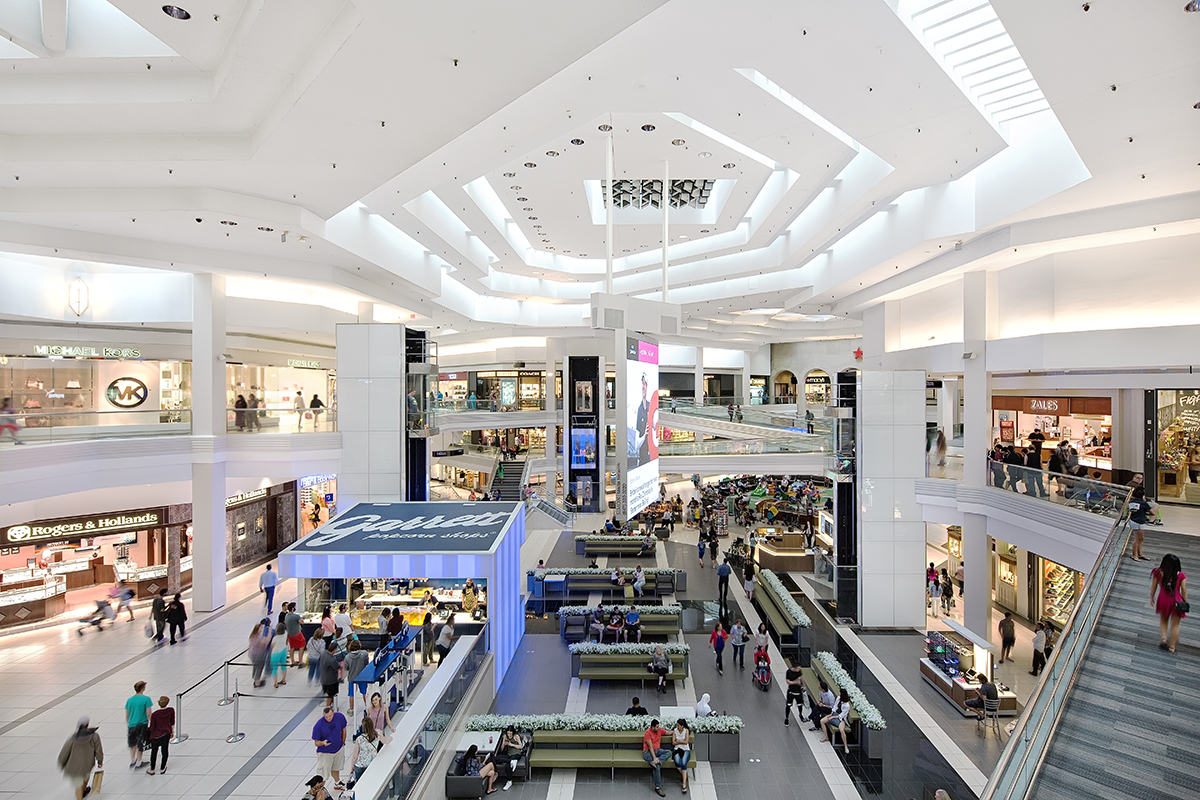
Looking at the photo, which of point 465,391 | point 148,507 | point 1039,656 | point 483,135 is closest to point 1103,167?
point 483,135

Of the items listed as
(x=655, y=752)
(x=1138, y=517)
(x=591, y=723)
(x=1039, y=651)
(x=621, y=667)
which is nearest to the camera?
(x=655, y=752)

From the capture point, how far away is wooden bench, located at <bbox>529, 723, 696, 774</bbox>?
7.72 meters

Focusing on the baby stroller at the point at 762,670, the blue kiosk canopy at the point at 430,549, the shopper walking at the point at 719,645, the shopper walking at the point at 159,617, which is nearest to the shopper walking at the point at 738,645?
the shopper walking at the point at 719,645

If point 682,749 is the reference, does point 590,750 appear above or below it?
below

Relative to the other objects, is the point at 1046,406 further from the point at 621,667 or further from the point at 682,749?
the point at 682,749

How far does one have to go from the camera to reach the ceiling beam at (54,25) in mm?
4895

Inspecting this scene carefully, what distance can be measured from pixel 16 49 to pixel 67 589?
12.3 meters

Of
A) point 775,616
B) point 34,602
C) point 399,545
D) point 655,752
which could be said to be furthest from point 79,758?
point 775,616

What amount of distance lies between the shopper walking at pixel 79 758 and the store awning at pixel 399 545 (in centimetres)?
252

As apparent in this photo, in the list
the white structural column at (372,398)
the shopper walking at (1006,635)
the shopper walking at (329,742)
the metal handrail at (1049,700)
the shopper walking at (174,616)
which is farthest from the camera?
the white structural column at (372,398)

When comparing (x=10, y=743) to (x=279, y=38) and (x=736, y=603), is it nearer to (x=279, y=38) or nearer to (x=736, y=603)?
(x=279, y=38)

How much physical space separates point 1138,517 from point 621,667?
8.05 m

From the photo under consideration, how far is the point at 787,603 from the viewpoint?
1277cm

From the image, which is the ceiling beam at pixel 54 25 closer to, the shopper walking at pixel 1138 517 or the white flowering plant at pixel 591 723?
the white flowering plant at pixel 591 723
